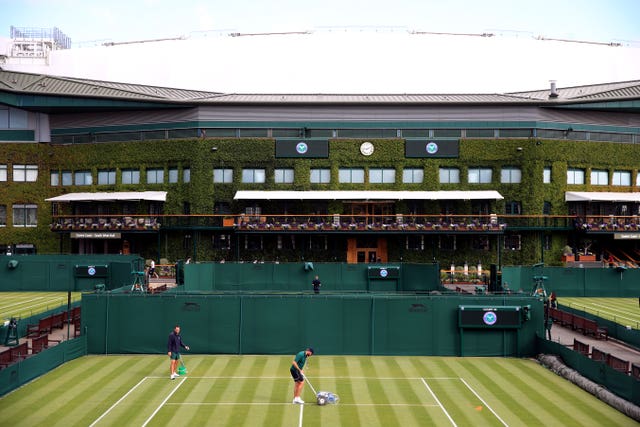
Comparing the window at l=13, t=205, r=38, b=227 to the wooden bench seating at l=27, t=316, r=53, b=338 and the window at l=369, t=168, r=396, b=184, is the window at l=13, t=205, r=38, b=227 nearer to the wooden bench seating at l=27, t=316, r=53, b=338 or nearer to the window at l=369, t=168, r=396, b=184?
the window at l=369, t=168, r=396, b=184

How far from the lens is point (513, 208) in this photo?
64625 millimetres

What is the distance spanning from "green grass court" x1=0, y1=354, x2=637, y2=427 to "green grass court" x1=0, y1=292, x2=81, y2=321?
13.1 meters

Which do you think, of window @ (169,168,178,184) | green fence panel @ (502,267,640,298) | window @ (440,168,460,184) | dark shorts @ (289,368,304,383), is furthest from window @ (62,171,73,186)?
dark shorts @ (289,368,304,383)

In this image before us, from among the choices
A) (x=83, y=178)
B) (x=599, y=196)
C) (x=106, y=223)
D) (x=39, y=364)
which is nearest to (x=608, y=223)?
(x=599, y=196)

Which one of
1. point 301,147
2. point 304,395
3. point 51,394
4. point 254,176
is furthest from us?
point 254,176

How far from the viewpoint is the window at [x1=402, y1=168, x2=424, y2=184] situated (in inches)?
2549

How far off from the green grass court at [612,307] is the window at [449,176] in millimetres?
17869

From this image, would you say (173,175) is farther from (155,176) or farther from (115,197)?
(115,197)

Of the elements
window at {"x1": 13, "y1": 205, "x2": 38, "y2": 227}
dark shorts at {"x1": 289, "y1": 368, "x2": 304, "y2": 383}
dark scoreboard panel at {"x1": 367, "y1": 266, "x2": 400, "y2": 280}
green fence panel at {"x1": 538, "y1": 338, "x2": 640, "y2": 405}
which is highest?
window at {"x1": 13, "y1": 205, "x2": 38, "y2": 227}

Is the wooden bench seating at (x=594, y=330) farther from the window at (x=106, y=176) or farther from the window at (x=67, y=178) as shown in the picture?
the window at (x=67, y=178)

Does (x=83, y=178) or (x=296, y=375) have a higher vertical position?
(x=83, y=178)

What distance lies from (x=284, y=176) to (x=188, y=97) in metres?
15.0

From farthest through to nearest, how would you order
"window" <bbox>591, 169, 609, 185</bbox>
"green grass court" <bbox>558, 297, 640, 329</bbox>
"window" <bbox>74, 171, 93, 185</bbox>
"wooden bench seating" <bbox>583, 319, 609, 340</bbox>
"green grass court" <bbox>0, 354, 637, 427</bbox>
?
"window" <bbox>74, 171, 93, 185</bbox>
"window" <bbox>591, 169, 609, 185</bbox>
"green grass court" <bbox>558, 297, 640, 329</bbox>
"wooden bench seating" <bbox>583, 319, 609, 340</bbox>
"green grass court" <bbox>0, 354, 637, 427</bbox>

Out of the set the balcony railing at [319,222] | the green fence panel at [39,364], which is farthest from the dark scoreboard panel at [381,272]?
the green fence panel at [39,364]
